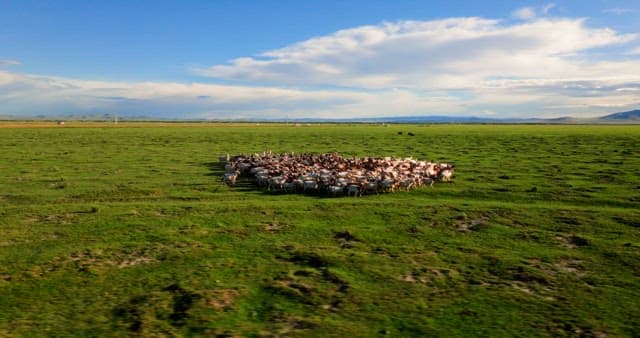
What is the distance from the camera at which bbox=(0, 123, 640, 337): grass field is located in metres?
8.92

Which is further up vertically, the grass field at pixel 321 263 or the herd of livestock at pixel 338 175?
the herd of livestock at pixel 338 175

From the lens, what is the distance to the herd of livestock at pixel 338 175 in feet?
68.4

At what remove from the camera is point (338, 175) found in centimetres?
2202

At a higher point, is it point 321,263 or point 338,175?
point 338,175

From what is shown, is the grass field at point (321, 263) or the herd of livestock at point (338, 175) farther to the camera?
the herd of livestock at point (338, 175)

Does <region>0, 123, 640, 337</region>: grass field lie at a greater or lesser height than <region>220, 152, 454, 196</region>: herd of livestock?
lesser

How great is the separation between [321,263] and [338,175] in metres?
10.3

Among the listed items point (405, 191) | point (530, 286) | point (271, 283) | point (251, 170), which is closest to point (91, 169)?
point (251, 170)

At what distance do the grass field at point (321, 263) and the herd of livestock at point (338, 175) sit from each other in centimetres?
94

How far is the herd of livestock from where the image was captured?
20844 millimetres

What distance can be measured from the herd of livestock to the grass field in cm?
94

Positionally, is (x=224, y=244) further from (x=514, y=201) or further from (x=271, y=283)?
(x=514, y=201)

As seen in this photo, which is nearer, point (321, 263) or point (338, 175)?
point (321, 263)

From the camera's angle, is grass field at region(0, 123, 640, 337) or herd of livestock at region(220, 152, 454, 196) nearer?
grass field at region(0, 123, 640, 337)
